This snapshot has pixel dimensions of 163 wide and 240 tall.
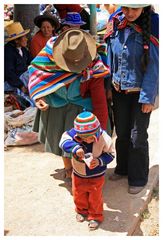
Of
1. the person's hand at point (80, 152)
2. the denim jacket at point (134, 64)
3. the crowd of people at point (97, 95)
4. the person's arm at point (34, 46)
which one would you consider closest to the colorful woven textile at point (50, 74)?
the crowd of people at point (97, 95)

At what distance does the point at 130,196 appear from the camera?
3.94 metres

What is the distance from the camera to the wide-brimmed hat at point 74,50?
343 cm

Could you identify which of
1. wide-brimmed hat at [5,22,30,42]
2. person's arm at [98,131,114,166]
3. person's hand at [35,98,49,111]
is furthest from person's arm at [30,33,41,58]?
person's arm at [98,131,114,166]

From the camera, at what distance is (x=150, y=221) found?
3.72m

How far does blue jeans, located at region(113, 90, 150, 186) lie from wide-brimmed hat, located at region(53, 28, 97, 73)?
0.56 m

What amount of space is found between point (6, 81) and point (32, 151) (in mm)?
1346

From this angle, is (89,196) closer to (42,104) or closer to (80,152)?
(80,152)

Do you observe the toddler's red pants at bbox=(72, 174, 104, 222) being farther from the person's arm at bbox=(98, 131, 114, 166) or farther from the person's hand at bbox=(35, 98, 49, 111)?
the person's hand at bbox=(35, 98, 49, 111)

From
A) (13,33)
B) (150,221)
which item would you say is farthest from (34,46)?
(150,221)

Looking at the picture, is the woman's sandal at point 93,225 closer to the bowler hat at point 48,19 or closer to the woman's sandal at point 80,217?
the woman's sandal at point 80,217

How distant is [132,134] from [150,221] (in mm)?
838

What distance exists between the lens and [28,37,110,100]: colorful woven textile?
11.8ft
